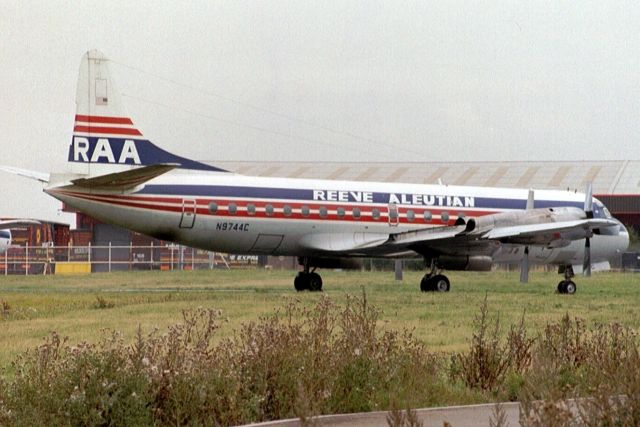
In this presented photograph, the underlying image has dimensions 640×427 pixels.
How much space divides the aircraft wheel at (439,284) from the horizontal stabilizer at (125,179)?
432 inches

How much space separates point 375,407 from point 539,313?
739 inches

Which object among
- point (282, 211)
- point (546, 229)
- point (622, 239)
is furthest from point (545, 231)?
point (282, 211)

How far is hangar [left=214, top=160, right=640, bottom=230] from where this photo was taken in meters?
86.2

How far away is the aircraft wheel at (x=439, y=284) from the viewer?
136ft

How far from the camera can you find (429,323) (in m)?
28.4

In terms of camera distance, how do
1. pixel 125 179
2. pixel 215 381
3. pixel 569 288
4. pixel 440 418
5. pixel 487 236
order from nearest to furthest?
pixel 440 418 → pixel 215 381 → pixel 125 179 → pixel 487 236 → pixel 569 288

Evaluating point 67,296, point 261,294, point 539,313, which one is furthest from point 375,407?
point 67,296

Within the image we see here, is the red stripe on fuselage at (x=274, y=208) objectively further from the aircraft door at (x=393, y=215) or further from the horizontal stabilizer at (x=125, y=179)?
the horizontal stabilizer at (x=125, y=179)

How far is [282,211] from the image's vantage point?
40.5 meters

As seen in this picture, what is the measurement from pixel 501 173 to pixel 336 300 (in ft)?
205

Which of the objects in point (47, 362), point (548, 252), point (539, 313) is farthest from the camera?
point (548, 252)

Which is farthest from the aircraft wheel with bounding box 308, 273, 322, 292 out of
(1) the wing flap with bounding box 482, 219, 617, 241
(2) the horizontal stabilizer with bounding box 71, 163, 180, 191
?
(2) the horizontal stabilizer with bounding box 71, 163, 180, 191

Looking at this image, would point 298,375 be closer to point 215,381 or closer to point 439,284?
point 215,381

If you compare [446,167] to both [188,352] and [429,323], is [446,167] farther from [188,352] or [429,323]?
[188,352]
